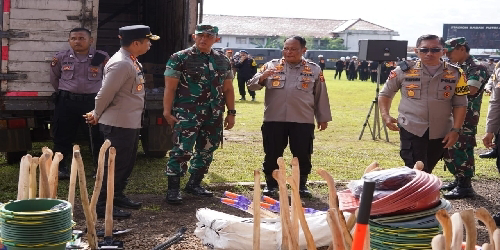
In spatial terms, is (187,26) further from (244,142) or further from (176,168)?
(244,142)

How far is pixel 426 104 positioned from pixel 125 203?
9.63ft

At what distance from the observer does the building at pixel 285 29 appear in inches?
3241

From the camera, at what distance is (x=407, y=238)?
11.4ft

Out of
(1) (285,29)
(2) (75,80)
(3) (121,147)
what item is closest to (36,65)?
(2) (75,80)

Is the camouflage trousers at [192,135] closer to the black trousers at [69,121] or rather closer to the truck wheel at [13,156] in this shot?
the black trousers at [69,121]

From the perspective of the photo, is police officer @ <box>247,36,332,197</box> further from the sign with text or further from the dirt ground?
the sign with text

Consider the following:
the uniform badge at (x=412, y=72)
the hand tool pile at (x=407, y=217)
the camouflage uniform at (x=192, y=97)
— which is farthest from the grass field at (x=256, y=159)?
the hand tool pile at (x=407, y=217)

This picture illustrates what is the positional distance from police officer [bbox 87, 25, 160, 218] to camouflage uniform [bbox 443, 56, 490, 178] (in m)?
3.42

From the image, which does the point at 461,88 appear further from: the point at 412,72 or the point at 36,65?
the point at 36,65

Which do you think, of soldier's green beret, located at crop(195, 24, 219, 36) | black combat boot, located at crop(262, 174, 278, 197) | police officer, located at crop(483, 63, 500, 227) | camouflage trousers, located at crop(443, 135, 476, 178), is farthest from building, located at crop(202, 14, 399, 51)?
police officer, located at crop(483, 63, 500, 227)

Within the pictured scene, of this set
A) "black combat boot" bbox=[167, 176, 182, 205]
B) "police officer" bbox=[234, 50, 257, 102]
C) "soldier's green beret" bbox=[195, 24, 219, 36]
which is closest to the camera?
"soldier's green beret" bbox=[195, 24, 219, 36]

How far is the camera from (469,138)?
7645mm

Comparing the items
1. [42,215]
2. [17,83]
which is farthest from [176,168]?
[42,215]

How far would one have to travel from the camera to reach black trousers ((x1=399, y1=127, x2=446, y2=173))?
621 centimetres
